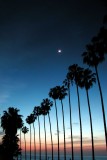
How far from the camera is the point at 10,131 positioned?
62812mm

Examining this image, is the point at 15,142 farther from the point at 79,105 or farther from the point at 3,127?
the point at 79,105

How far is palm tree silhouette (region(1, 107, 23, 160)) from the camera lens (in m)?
62.2

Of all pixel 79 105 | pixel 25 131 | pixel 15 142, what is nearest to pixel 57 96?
pixel 79 105

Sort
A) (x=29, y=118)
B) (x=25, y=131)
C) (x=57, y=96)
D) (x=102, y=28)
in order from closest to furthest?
(x=102, y=28) → (x=57, y=96) → (x=29, y=118) → (x=25, y=131)

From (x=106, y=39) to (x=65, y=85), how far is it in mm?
32062

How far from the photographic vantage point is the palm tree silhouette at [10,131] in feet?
204

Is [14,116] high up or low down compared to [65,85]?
down

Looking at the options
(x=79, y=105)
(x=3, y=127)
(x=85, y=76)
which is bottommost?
(x=3, y=127)

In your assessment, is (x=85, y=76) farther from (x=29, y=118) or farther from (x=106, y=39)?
(x=29, y=118)

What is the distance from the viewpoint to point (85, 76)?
52812 millimetres

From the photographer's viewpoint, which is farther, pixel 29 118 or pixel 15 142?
pixel 29 118

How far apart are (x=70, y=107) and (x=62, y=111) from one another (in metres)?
7.98

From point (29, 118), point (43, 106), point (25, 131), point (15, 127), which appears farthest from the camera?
point (25, 131)

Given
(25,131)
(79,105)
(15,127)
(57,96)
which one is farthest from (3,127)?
(25,131)
